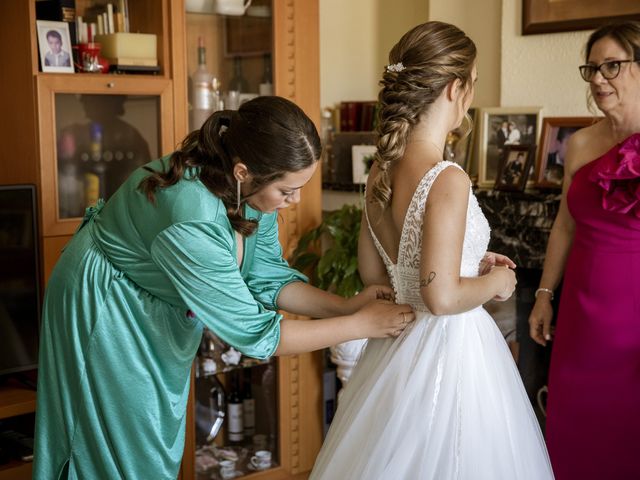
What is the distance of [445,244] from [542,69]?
1.74 metres

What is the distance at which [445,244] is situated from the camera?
1.73 meters

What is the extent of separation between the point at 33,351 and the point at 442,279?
161 cm

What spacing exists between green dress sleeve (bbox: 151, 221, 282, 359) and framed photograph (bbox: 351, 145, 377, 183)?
6.54ft

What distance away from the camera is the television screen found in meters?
2.67

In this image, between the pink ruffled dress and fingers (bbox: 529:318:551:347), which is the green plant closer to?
fingers (bbox: 529:318:551:347)

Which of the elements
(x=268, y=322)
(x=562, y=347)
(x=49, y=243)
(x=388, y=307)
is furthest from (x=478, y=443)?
(x=49, y=243)

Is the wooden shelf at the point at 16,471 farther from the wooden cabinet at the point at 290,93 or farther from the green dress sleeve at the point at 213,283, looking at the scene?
the green dress sleeve at the point at 213,283

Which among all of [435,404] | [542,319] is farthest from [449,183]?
[542,319]

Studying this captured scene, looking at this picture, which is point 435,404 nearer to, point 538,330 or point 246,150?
point 246,150

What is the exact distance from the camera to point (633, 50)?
2.39m

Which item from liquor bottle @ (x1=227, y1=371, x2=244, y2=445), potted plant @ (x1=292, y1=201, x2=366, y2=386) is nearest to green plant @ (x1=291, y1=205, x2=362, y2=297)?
potted plant @ (x1=292, y1=201, x2=366, y2=386)

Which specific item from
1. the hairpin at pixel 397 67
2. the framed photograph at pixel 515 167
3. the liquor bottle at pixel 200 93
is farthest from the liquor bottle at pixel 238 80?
the hairpin at pixel 397 67

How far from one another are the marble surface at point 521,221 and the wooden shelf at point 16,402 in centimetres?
168

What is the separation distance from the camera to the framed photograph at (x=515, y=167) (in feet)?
10.3
